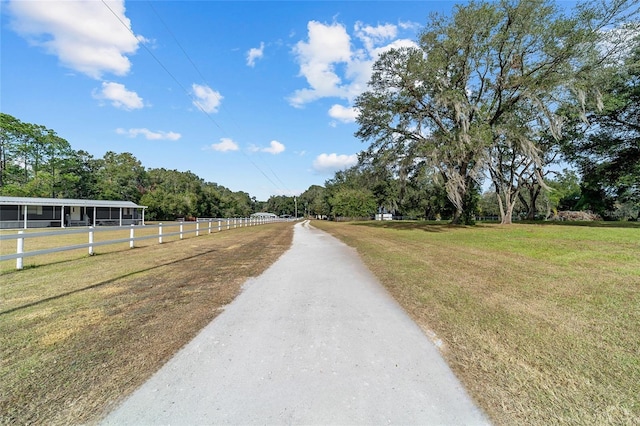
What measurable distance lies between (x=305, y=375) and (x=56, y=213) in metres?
37.3

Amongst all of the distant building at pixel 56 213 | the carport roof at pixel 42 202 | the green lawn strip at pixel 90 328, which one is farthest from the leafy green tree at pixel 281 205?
the green lawn strip at pixel 90 328

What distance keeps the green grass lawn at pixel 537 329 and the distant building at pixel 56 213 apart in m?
32.4

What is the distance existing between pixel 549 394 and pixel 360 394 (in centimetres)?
144

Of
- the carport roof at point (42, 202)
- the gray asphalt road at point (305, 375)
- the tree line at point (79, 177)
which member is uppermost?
the tree line at point (79, 177)

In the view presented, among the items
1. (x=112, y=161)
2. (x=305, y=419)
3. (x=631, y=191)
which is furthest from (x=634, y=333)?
(x=112, y=161)

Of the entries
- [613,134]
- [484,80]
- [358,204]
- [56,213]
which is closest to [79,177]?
[56,213]

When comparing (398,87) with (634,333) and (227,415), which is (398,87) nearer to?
(634,333)

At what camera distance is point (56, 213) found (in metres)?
29.5

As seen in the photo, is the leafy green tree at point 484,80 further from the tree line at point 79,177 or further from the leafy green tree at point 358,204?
the tree line at point 79,177

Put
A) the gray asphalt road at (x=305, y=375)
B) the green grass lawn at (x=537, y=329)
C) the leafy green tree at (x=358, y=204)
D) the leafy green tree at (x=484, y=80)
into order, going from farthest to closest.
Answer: the leafy green tree at (x=358, y=204) → the leafy green tree at (x=484, y=80) → the green grass lawn at (x=537, y=329) → the gray asphalt road at (x=305, y=375)

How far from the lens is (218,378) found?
250 cm

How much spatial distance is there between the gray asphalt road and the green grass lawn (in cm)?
32

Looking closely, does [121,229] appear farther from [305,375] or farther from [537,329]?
[537,329]

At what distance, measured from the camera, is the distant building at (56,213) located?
25.9 meters
